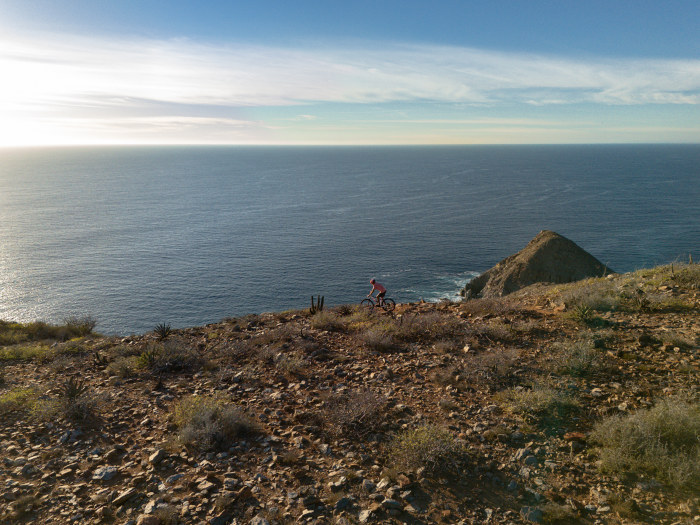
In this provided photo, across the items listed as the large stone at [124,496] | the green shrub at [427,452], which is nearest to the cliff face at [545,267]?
the green shrub at [427,452]

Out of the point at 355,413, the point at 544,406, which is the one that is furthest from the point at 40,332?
the point at 544,406

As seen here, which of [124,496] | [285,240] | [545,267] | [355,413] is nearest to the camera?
[124,496]

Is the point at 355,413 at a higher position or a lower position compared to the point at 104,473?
higher

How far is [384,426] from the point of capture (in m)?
7.80

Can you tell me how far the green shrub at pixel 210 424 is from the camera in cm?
752

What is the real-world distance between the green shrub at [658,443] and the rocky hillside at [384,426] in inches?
1.1

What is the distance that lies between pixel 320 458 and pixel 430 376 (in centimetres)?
365

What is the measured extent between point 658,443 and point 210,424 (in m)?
7.66

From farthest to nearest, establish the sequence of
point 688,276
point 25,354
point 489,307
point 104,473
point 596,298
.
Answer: point 25,354 < point 489,307 < point 688,276 < point 596,298 < point 104,473

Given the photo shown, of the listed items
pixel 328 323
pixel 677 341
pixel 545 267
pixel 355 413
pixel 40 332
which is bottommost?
pixel 545 267

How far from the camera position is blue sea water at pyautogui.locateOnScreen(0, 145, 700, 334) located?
191 feet

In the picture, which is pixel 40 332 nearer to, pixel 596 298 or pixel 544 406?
pixel 544 406

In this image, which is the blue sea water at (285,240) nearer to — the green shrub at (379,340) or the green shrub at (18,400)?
the green shrub at (379,340)

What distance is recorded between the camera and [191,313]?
53.5 m
